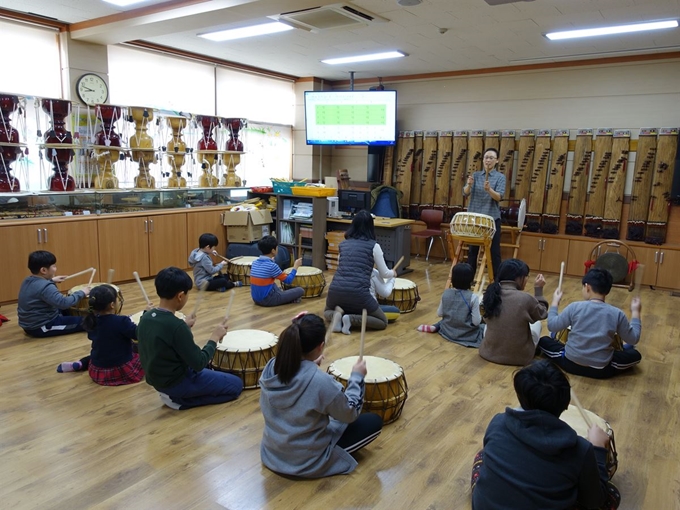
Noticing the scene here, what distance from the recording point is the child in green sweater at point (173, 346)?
9.23 ft

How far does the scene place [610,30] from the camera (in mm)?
5848

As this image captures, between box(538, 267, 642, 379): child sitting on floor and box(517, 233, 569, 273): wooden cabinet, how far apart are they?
388 cm

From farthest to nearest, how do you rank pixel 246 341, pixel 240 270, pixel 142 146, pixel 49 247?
1. pixel 142 146
2. pixel 240 270
3. pixel 49 247
4. pixel 246 341

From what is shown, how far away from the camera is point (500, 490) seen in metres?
1.89

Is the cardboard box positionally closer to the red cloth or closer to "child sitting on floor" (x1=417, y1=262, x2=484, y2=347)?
"child sitting on floor" (x1=417, y1=262, x2=484, y2=347)

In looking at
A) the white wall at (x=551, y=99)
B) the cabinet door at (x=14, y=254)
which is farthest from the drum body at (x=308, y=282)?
the white wall at (x=551, y=99)

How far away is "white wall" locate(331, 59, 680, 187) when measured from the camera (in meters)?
7.05

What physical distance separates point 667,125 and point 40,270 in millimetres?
7594

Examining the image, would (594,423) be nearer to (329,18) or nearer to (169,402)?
(169,402)

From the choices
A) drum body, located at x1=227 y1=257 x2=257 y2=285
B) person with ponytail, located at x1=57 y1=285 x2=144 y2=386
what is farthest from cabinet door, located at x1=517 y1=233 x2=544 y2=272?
person with ponytail, located at x1=57 y1=285 x2=144 y2=386

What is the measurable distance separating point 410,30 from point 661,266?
14.5 ft

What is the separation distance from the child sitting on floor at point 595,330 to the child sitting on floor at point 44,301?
12.2 ft

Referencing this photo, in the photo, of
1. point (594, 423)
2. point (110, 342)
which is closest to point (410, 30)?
point (110, 342)

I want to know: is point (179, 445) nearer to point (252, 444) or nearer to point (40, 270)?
point (252, 444)
